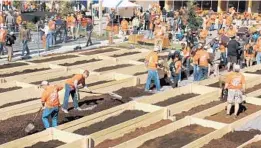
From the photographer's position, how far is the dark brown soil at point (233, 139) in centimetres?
1144

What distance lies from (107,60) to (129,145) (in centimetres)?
1043

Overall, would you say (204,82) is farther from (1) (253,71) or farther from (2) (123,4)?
(2) (123,4)

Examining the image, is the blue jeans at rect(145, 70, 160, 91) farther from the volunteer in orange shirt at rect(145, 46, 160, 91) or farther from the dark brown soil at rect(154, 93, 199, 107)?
the dark brown soil at rect(154, 93, 199, 107)

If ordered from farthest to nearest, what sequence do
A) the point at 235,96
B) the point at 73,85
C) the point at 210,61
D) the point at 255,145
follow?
1. the point at 210,61
2. the point at 73,85
3. the point at 235,96
4. the point at 255,145

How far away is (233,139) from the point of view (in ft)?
38.8

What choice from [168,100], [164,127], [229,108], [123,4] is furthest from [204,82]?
[123,4]

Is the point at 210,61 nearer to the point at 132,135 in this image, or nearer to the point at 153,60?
the point at 153,60

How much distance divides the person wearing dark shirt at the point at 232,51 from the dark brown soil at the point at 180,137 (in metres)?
7.03

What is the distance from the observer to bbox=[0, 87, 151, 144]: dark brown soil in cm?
1223

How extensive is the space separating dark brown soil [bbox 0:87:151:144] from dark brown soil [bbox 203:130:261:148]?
13.0 feet

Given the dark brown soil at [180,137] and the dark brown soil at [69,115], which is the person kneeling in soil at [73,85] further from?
the dark brown soil at [180,137]

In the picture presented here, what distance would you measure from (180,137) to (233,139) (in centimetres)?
123

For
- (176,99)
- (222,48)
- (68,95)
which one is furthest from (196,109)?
(222,48)

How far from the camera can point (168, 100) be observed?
15.4 meters
